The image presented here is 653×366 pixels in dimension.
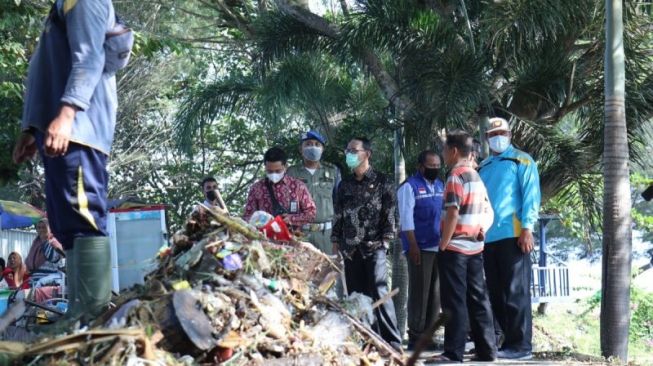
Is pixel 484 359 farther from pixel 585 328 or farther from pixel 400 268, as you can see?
pixel 585 328

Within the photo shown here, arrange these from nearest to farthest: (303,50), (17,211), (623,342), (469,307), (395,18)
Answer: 1. (469,307)
2. (623,342)
3. (395,18)
4. (303,50)
5. (17,211)

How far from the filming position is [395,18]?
13.8 m

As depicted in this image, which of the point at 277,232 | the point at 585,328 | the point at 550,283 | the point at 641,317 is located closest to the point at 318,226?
the point at 277,232

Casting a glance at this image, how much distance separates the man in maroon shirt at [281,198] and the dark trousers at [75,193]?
3.96 metres

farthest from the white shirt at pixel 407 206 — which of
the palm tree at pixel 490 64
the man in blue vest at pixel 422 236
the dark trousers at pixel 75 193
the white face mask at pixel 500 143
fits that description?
the dark trousers at pixel 75 193

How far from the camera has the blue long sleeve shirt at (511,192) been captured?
26.4ft

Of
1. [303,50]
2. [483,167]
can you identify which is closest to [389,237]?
[483,167]

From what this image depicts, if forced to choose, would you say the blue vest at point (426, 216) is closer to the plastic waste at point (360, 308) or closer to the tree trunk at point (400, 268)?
the plastic waste at point (360, 308)

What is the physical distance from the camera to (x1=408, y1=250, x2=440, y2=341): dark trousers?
31.0 ft

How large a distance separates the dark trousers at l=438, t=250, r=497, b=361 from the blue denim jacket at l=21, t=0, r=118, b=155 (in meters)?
3.36

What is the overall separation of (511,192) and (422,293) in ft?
5.92

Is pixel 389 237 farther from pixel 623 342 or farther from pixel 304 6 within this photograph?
pixel 304 6

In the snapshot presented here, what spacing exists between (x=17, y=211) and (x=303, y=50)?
6.40 m

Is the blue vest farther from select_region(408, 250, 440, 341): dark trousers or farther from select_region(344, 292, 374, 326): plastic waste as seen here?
select_region(344, 292, 374, 326): plastic waste
